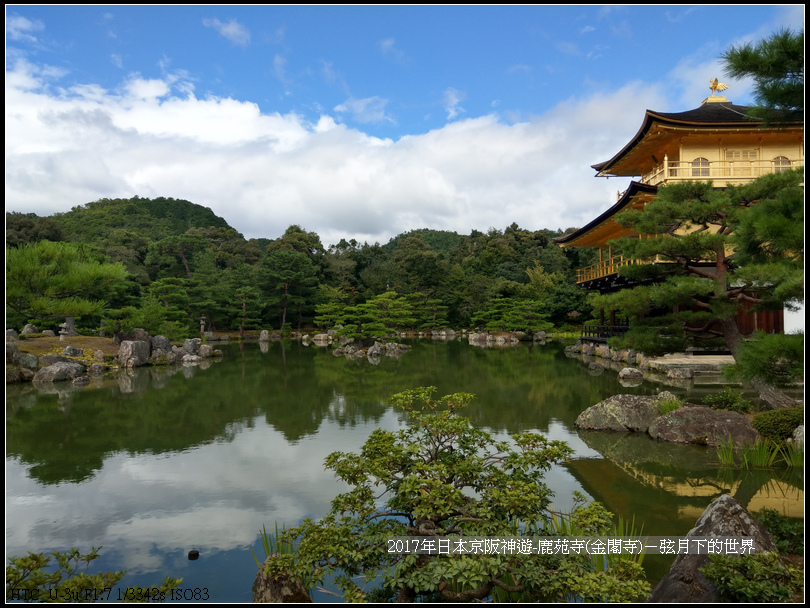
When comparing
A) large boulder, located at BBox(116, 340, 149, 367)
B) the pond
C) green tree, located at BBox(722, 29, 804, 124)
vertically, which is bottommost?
the pond

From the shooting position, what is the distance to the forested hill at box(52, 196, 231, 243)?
1713 inches

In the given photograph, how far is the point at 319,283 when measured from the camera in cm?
3225

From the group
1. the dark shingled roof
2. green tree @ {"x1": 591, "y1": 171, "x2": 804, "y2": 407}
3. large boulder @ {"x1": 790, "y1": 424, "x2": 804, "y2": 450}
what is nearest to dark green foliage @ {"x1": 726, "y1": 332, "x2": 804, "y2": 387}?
green tree @ {"x1": 591, "y1": 171, "x2": 804, "y2": 407}

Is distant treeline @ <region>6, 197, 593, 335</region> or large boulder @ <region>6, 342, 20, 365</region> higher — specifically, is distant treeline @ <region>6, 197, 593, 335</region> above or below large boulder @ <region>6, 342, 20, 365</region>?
above

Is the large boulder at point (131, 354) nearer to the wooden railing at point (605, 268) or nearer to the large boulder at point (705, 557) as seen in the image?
the wooden railing at point (605, 268)

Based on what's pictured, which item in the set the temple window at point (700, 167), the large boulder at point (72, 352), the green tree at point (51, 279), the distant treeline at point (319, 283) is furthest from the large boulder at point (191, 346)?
the temple window at point (700, 167)

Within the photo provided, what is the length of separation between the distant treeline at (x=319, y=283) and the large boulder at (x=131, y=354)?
1.26 m

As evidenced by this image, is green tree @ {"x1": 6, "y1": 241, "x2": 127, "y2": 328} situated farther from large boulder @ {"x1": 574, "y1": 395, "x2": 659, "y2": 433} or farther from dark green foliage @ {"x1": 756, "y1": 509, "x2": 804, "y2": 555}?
dark green foliage @ {"x1": 756, "y1": 509, "x2": 804, "y2": 555}

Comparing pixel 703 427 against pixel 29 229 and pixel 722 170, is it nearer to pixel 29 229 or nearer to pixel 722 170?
pixel 722 170

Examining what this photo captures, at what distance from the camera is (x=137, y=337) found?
16.3 meters

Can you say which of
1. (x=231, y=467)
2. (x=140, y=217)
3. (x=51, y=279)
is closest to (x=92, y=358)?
(x=51, y=279)

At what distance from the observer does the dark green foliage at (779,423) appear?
5652mm

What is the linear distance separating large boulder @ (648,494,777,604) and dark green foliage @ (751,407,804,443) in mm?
3412

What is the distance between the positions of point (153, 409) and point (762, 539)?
30.0 ft
